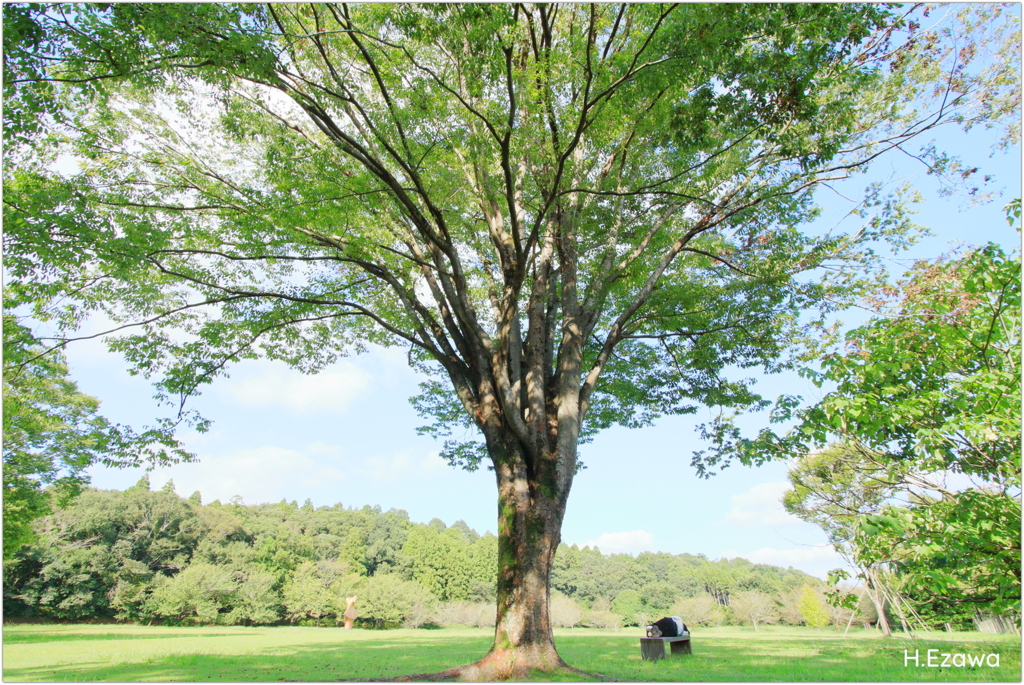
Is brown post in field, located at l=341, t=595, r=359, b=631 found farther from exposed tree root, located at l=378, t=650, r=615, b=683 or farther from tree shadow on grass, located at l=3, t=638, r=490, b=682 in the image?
exposed tree root, located at l=378, t=650, r=615, b=683

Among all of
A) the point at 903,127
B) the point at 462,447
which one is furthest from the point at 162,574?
the point at 903,127

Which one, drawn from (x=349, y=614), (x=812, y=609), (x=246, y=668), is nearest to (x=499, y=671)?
(x=246, y=668)

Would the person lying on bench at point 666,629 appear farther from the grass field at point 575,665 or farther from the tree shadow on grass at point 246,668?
the tree shadow on grass at point 246,668

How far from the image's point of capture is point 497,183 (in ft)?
24.1

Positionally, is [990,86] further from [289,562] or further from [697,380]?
[289,562]

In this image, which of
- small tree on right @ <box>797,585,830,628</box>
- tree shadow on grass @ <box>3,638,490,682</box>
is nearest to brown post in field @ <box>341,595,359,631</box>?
tree shadow on grass @ <box>3,638,490,682</box>

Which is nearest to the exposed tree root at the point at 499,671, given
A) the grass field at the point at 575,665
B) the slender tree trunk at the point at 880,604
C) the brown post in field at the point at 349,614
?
the grass field at the point at 575,665

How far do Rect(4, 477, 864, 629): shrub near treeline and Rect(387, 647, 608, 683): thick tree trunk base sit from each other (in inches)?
993

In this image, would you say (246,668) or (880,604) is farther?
(880,604)

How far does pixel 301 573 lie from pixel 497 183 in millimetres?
30065

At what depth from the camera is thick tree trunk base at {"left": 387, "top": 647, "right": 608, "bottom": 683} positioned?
18.5ft

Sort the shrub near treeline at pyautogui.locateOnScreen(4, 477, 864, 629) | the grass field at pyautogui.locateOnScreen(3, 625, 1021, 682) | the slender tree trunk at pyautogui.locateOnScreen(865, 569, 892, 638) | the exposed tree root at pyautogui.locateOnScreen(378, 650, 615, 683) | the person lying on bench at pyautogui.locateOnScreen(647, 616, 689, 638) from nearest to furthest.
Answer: the exposed tree root at pyautogui.locateOnScreen(378, 650, 615, 683) → the grass field at pyautogui.locateOnScreen(3, 625, 1021, 682) → the person lying on bench at pyautogui.locateOnScreen(647, 616, 689, 638) → the slender tree trunk at pyautogui.locateOnScreen(865, 569, 892, 638) → the shrub near treeline at pyautogui.locateOnScreen(4, 477, 864, 629)

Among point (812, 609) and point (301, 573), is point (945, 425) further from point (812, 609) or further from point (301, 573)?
point (301, 573)

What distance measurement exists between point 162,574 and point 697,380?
2953 centimetres
